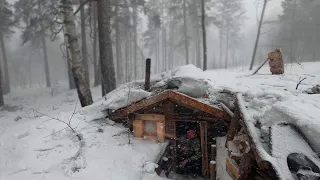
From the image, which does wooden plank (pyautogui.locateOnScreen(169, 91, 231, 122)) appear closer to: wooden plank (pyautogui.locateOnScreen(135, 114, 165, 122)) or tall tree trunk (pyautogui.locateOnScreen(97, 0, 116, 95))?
wooden plank (pyautogui.locateOnScreen(135, 114, 165, 122))

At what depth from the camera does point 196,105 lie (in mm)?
6527

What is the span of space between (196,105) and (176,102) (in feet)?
1.85

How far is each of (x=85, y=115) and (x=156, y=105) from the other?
81.1 inches

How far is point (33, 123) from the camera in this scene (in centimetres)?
690

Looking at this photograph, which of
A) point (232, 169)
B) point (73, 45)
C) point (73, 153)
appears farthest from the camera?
point (73, 45)

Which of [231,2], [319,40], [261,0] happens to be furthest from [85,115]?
[231,2]

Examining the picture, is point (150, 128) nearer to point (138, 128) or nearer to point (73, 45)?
point (138, 128)

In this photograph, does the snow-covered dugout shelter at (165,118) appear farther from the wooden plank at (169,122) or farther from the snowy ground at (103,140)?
the snowy ground at (103,140)

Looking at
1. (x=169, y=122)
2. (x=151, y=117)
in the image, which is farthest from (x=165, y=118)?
(x=151, y=117)

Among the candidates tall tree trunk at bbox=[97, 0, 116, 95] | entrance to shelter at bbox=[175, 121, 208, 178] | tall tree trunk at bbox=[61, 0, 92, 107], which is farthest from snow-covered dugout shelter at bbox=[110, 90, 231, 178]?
tall tree trunk at bbox=[97, 0, 116, 95]

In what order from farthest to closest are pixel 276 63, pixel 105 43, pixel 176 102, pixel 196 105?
pixel 105 43, pixel 276 63, pixel 176 102, pixel 196 105

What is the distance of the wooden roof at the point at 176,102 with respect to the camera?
6.35 metres

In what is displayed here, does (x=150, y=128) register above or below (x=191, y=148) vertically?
above

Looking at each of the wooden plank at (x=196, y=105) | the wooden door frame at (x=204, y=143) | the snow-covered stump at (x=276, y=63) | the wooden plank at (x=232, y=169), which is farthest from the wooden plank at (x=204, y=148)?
the snow-covered stump at (x=276, y=63)
